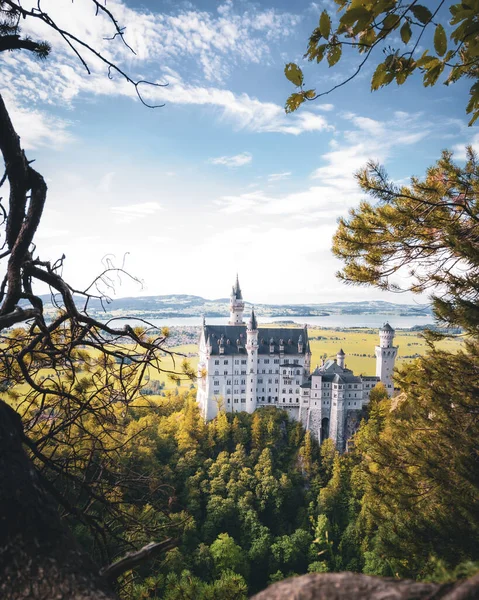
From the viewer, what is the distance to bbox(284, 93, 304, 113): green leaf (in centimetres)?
310

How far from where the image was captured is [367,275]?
7.59 m

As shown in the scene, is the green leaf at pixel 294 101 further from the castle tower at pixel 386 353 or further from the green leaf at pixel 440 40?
the castle tower at pixel 386 353

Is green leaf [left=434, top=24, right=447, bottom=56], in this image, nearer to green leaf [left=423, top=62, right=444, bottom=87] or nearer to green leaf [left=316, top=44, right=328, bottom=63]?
green leaf [left=423, top=62, right=444, bottom=87]

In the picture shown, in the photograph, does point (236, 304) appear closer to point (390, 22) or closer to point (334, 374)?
point (334, 374)

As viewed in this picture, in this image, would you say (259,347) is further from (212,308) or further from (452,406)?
(212,308)

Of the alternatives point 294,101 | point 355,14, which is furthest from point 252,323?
point 355,14

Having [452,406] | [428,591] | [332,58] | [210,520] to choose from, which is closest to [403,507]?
[452,406]

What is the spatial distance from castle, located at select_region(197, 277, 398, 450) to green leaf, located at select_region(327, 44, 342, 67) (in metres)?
45.1

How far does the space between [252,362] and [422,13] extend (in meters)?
48.2

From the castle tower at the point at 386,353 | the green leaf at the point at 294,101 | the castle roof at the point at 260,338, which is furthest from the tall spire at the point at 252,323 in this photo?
the green leaf at the point at 294,101

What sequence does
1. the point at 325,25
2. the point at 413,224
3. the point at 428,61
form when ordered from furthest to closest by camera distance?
the point at 413,224 → the point at 428,61 → the point at 325,25

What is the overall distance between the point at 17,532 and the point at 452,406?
7.78m

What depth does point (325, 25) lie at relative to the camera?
2283 millimetres

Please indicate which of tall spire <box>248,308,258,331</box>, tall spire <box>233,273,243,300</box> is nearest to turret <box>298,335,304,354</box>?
tall spire <box>248,308,258,331</box>
